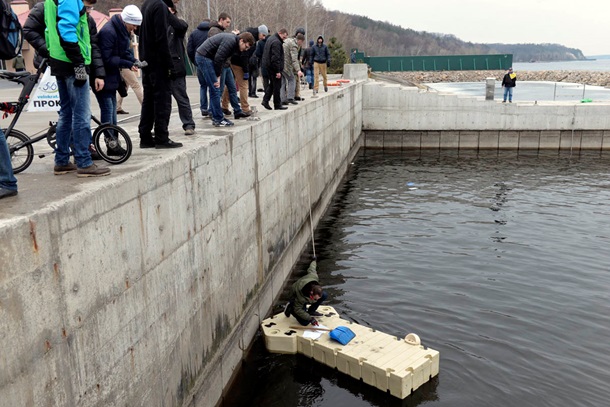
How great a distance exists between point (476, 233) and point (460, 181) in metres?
8.10

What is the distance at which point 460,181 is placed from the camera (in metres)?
24.4

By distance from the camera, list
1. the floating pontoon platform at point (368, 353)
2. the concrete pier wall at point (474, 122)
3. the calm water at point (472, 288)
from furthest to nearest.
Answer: the concrete pier wall at point (474, 122) < the calm water at point (472, 288) < the floating pontoon platform at point (368, 353)

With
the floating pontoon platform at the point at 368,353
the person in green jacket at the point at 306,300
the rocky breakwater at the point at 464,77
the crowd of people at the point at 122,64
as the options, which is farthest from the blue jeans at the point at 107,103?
the rocky breakwater at the point at 464,77

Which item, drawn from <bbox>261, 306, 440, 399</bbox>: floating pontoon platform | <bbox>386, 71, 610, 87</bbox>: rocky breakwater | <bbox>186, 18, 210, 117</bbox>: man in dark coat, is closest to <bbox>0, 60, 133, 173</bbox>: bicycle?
<bbox>261, 306, 440, 399</bbox>: floating pontoon platform

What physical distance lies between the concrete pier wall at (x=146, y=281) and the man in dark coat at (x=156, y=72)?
2.54ft

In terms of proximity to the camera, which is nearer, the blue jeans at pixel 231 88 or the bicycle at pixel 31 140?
the bicycle at pixel 31 140

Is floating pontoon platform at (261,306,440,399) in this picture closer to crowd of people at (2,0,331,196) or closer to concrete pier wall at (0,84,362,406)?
concrete pier wall at (0,84,362,406)

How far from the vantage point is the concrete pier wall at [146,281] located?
399cm

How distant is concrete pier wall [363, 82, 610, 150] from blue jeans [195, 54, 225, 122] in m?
22.9

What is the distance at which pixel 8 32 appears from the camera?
476 cm

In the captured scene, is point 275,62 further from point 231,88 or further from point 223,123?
point 223,123

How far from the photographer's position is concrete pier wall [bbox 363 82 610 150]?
3191 centimetres

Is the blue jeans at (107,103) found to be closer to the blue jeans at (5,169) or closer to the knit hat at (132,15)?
the knit hat at (132,15)

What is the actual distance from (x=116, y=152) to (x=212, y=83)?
406 cm
